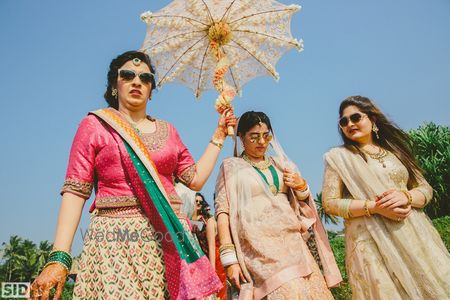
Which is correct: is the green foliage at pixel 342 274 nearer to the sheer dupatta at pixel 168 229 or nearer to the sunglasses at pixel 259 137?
the sunglasses at pixel 259 137

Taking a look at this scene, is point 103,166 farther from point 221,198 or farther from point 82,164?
point 221,198

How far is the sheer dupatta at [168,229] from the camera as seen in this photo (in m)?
2.25

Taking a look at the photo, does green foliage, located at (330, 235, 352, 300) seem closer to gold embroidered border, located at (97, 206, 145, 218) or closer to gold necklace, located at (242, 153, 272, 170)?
gold necklace, located at (242, 153, 272, 170)

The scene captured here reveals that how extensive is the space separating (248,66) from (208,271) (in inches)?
94.4

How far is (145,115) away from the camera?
9.41 feet

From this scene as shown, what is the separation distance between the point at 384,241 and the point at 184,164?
6.02 ft

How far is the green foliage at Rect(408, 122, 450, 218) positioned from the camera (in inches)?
503

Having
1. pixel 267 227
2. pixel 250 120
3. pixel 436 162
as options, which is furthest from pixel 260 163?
pixel 436 162

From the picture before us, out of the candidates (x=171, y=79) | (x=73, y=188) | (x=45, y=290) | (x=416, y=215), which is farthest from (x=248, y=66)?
(x=45, y=290)

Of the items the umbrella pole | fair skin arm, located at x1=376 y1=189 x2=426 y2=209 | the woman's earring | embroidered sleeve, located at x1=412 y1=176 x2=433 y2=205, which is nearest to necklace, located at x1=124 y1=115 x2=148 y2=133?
the umbrella pole

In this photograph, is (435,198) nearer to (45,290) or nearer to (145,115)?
(145,115)

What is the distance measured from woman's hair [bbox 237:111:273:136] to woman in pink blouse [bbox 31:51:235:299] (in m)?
1.38

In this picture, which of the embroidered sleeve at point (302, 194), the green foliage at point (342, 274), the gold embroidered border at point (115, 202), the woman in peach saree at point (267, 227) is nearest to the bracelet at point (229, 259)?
the woman in peach saree at point (267, 227)

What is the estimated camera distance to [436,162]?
43.0 ft
